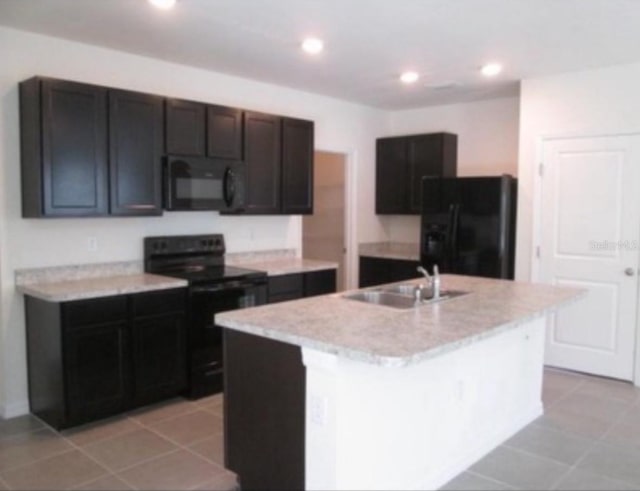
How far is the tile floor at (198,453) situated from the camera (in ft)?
9.09

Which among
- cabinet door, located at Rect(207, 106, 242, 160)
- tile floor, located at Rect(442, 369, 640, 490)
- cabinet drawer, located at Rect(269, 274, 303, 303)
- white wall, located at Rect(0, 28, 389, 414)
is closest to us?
tile floor, located at Rect(442, 369, 640, 490)

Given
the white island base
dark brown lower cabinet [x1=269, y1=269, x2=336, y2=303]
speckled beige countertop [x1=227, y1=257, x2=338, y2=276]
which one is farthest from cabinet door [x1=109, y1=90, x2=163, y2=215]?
the white island base

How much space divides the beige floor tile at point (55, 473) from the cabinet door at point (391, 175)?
4173mm

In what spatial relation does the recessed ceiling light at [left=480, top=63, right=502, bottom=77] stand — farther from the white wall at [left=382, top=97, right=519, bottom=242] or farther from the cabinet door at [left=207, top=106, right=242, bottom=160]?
the cabinet door at [left=207, top=106, right=242, bottom=160]

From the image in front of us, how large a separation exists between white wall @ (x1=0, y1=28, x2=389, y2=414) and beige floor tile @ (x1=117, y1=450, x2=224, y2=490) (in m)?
1.31

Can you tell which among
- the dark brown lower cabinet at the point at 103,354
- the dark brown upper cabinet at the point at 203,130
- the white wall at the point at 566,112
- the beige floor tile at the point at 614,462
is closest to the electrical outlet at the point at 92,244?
the dark brown lower cabinet at the point at 103,354

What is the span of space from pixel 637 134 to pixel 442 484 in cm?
317

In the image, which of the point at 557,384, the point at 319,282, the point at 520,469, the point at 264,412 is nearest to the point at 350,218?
the point at 319,282

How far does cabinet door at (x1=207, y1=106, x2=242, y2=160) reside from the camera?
4.23m

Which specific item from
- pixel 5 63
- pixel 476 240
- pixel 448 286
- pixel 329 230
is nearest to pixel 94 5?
pixel 5 63

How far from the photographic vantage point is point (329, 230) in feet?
21.5

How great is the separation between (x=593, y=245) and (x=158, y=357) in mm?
3589

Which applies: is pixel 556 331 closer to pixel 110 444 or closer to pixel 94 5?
pixel 110 444

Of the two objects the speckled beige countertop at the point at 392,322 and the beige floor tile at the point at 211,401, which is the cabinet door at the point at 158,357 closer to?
the beige floor tile at the point at 211,401
